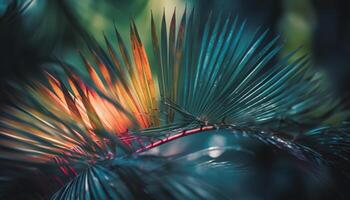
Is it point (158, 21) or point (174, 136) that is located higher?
point (158, 21)

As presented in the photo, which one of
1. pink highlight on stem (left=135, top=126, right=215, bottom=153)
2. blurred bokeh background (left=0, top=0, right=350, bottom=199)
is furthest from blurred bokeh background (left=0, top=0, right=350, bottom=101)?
pink highlight on stem (left=135, top=126, right=215, bottom=153)

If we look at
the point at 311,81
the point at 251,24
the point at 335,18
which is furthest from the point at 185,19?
the point at 335,18

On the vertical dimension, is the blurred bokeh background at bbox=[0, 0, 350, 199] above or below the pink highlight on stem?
above

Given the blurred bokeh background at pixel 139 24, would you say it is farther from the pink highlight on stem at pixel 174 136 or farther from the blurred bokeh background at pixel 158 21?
the pink highlight on stem at pixel 174 136

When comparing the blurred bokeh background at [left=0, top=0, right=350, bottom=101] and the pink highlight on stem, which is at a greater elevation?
the blurred bokeh background at [left=0, top=0, right=350, bottom=101]

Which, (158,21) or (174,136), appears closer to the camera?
(174,136)

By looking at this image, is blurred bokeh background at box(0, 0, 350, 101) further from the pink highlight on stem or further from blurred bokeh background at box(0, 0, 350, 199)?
the pink highlight on stem

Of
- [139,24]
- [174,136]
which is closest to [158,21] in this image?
[139,24]

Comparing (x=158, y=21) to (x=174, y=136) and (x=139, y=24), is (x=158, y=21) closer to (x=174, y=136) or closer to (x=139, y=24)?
(x=139, y=24)

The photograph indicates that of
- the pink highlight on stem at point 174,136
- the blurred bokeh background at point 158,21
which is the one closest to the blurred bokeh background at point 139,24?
the blurred bokeh background at point 158,21
